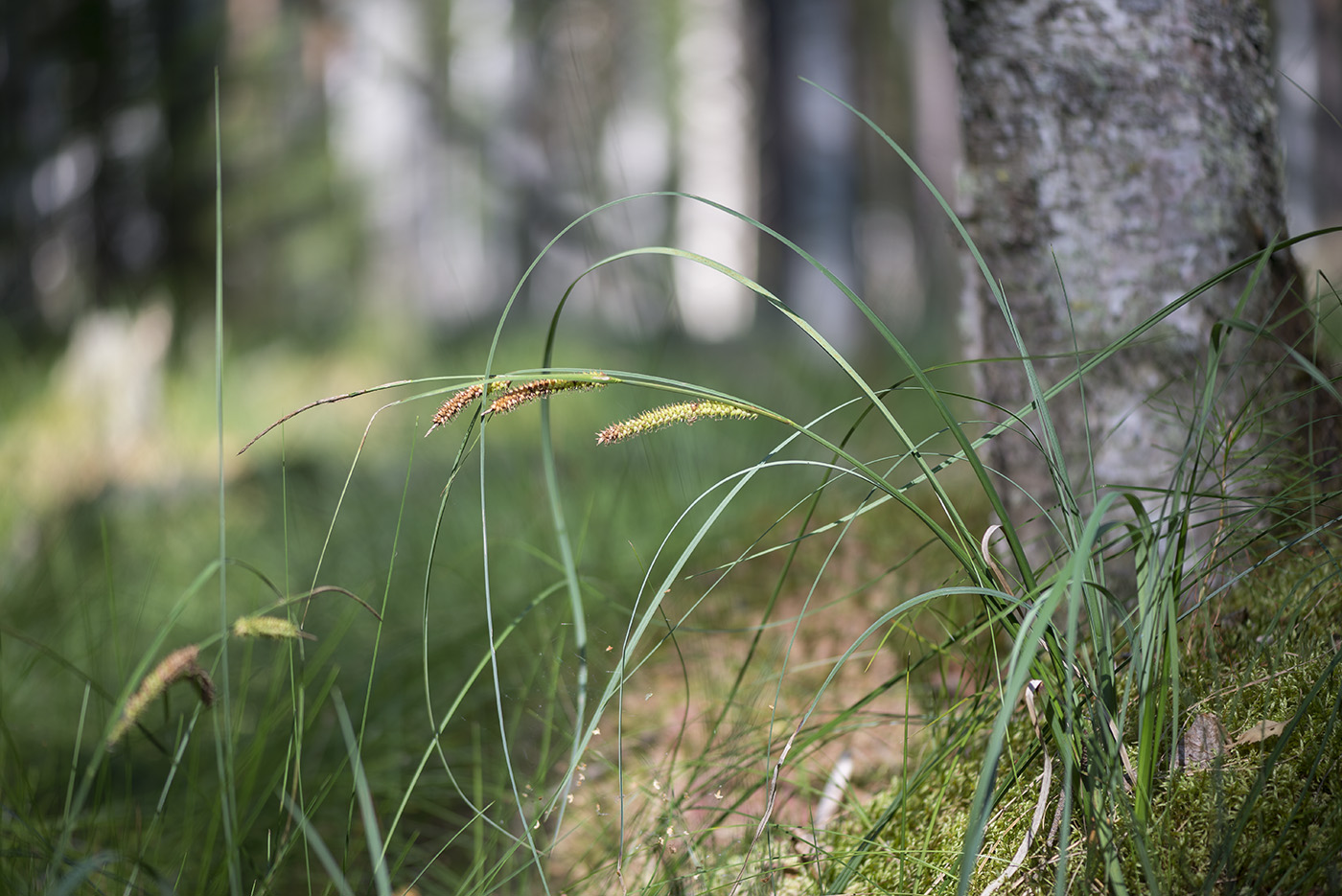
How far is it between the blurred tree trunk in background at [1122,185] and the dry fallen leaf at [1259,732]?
1.19ft

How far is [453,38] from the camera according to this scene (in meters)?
10.1

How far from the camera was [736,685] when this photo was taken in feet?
2.37

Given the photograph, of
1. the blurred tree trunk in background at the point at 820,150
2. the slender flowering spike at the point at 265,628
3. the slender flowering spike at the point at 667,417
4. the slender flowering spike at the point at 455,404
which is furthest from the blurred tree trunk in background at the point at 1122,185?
the blurred tree trunk in background at the point at 820,150

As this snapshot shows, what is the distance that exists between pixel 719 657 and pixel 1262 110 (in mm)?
997

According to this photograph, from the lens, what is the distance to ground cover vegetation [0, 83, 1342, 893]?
1.89 ft

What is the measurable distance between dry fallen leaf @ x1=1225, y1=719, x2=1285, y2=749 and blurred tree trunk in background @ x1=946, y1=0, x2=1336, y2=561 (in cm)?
36

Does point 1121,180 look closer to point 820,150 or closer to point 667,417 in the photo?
point 667,417

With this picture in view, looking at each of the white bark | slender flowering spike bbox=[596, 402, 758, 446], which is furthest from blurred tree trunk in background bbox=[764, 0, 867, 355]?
slender flowering spike bbox=[596, 402, 758, 446]

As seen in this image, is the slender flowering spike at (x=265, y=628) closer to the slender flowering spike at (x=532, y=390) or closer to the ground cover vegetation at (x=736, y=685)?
the ground cover vegetation at (x=736, y=685)

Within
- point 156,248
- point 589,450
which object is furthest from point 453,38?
point 589,450

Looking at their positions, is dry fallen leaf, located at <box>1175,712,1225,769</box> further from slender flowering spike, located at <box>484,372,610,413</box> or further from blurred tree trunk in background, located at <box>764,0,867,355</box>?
blurred tree trunk in background, located at <box>764,0,867,355</box>

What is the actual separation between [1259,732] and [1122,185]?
2.12 feet

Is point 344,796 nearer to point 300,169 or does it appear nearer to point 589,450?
point 589,450

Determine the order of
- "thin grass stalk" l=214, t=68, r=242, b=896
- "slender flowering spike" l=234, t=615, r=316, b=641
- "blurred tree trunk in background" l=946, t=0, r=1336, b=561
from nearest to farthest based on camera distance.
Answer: "thin grass stalk" l=214, t=68, r=242, b=896 → "slender flowering spike" l=234, t=615, r=316, b=641 → "blurred tree trunk in background" l=946, t=0, r=1336, b=561
